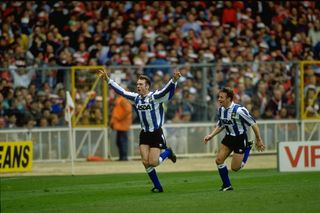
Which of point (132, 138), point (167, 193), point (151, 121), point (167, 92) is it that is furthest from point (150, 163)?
point (132, 138)

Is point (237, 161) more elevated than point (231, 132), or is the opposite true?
point (231, 132)

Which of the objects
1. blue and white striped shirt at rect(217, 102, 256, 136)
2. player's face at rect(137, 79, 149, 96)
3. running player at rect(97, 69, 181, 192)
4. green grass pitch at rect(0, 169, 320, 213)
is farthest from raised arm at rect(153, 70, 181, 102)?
green grass pitch at rect(0, 169, 320, 213)

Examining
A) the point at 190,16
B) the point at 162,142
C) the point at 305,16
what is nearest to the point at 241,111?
A: the point at 162,142

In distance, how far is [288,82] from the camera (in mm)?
30234

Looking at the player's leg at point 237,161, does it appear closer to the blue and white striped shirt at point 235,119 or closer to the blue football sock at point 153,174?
the blue and white striped shirt at point 235,119

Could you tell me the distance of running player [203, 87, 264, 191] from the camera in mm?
18453

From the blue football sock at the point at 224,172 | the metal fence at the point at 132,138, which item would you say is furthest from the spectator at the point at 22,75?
the blue football sock at the point at 224,172

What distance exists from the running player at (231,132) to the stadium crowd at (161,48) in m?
10.1

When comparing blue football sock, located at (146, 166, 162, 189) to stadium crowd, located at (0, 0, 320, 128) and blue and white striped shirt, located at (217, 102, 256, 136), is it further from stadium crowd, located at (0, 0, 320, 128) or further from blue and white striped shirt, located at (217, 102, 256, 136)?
stadium crowd, located at (0, 0, 320, 128)

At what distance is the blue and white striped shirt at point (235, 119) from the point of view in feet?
60.5

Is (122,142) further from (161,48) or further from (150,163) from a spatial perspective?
(150,163)

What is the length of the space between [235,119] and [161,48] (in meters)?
12.5

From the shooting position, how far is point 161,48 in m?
30.8

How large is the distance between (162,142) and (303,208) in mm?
4185
